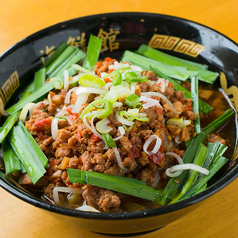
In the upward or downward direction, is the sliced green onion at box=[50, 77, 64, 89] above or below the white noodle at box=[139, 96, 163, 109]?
below

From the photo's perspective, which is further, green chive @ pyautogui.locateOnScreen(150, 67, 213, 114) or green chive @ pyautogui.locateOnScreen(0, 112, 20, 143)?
green chive @ pyautogui.locateOnScreen(150, 67, 213, 114)

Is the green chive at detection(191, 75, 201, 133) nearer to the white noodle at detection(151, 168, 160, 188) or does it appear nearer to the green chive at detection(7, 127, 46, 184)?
the white noodle at detection(151, 168, 160, 188)

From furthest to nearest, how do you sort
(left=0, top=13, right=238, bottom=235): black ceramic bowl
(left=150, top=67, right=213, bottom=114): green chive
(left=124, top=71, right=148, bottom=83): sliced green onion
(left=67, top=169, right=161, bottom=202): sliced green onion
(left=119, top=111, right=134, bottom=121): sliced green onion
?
(left=0, top=13, right=238, bottom=235): black ceramic bowl → (left=150, top=67, right=213, bottom=114): green chive → (left=124, top=71, right=148, bottom=83): sliced green onion → (left=119, top=111, right=134, bottom=121): sliced green onion → (left=67, top=169, right=161, bottom=202): sliced green onion

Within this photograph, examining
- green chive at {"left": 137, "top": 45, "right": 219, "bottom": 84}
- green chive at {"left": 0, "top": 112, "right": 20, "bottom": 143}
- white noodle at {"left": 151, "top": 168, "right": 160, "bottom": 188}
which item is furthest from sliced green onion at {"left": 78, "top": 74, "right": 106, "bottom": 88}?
green chive at {"left": 137, "top": 45, "right": 219, "bottom": 84}

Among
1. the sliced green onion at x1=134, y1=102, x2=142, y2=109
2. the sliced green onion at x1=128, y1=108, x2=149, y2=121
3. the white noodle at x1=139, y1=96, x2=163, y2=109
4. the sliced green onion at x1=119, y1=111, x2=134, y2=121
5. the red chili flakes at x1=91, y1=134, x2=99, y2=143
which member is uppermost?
the white noodle at x1=139, y1=96, x2=163, y2=109

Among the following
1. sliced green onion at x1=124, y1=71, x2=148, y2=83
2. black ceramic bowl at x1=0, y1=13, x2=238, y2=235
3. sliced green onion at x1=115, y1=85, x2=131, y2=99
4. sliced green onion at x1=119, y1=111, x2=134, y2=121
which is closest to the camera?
sliced green onion at x1=119, y1=111, x2=134, y2=121

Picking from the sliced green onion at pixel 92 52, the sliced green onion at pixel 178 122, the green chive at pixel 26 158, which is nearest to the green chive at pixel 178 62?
the sliced green onion at pixel 92 52
